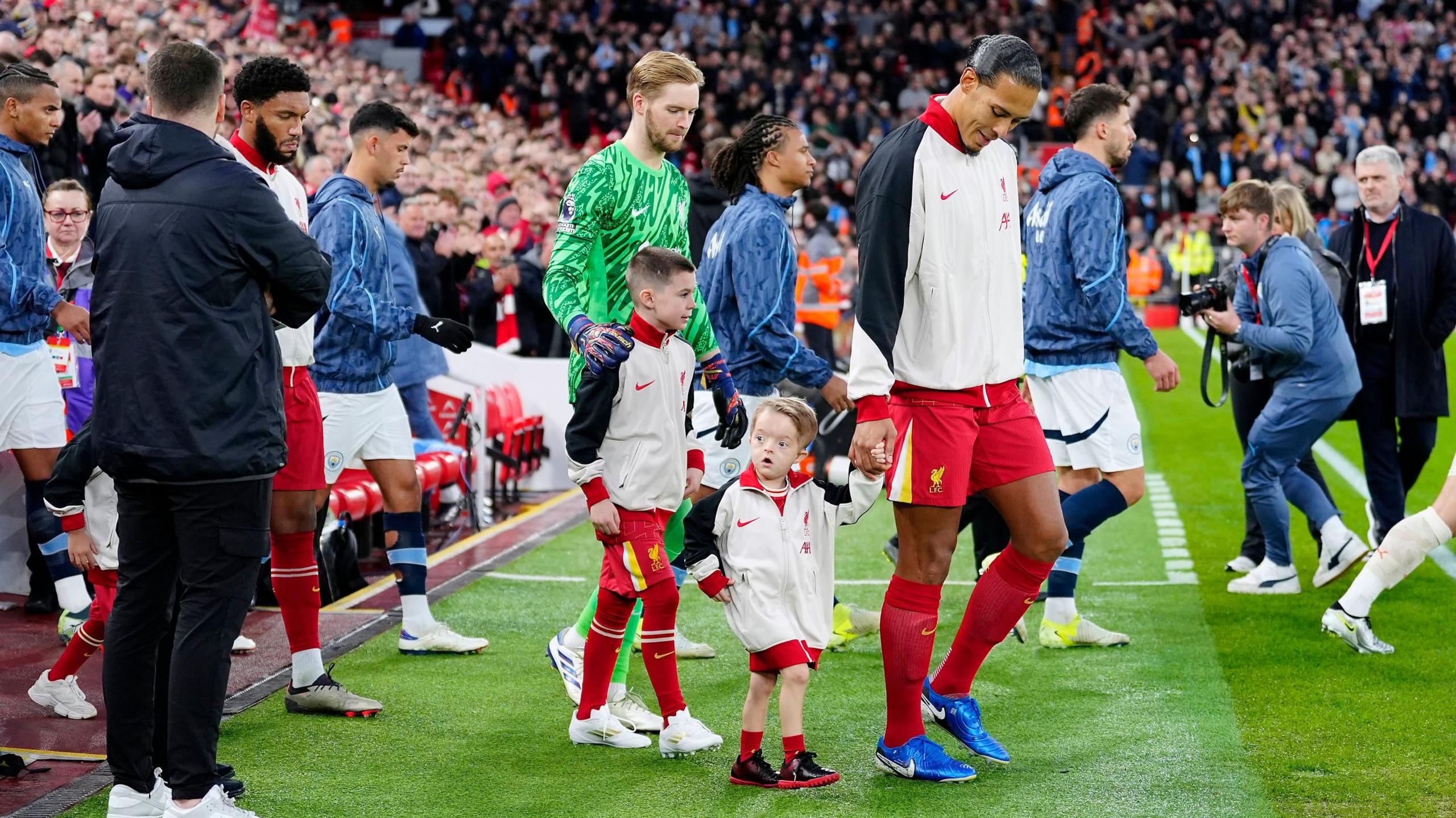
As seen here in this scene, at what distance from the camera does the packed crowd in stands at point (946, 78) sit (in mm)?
29094

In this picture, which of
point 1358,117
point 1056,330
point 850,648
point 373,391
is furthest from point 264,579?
point 1358,117

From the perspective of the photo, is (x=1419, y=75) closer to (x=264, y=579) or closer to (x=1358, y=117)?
(x=1358, y=117)

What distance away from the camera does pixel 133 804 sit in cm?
393

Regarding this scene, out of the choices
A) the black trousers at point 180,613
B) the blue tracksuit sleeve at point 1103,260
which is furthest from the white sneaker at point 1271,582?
the black trousers at point 180,613

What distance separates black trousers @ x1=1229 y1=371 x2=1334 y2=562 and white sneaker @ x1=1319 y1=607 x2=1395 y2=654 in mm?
1796

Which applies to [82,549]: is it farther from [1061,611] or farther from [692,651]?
[1061,611]

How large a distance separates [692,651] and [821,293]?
37.1 ft

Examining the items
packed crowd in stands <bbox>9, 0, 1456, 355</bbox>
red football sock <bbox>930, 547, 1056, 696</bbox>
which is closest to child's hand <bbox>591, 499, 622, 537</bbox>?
red football sock <bbox>930, 547, 1056, 696</bbox>

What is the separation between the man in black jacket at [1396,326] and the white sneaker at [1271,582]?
2.50 feet

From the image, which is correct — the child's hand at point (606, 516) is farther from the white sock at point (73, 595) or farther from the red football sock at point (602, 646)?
the white sock at point (73, 595)

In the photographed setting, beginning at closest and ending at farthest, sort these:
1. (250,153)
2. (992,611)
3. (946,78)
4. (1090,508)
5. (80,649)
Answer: (992,611), (250,153), (80,649), (1090,508), (946,78)

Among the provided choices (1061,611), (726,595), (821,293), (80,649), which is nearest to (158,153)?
(726,595)

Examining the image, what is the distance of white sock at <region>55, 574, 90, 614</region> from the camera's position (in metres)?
6.20

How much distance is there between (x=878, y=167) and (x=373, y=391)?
2.47 meters
